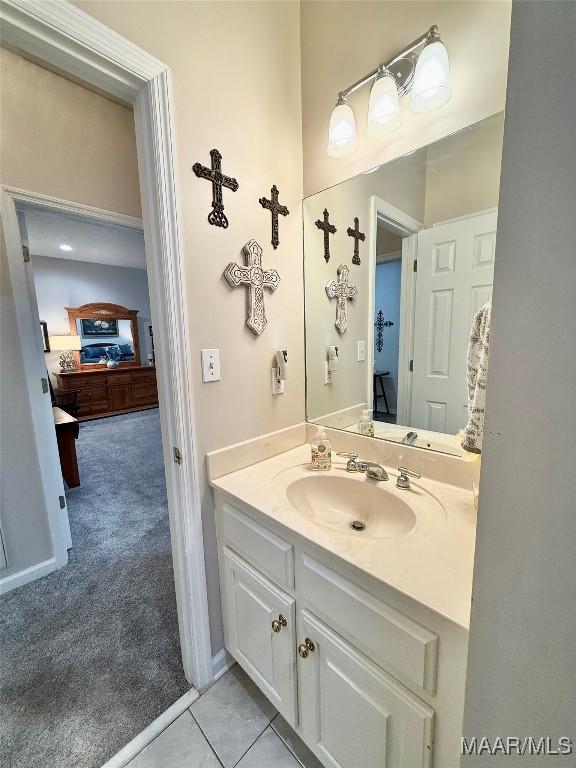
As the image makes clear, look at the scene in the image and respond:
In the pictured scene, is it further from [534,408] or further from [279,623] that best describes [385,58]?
[279,623]

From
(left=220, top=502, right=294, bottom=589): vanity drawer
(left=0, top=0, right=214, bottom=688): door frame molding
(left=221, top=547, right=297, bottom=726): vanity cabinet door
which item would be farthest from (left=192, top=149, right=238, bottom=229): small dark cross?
(left=221, top=547, right=297, bottom=726): vanity cabinet door

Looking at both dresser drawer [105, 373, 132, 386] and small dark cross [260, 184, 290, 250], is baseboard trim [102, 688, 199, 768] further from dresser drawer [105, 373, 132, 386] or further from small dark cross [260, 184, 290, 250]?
dresser drawer [105, 373, 132, 386]

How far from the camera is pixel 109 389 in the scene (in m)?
5.04

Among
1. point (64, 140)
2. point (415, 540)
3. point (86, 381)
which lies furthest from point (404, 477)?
point (86, 381)

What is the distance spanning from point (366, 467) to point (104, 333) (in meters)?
5.63

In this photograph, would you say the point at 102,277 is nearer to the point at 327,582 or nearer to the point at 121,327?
the point at 121,327

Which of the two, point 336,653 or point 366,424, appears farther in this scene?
point 366,424

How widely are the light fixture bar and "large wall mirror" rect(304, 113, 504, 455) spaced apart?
0.92ft

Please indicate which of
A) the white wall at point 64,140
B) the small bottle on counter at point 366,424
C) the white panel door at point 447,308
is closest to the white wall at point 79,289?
the white wall at point 64,140

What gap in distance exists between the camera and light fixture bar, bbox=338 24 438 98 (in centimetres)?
90

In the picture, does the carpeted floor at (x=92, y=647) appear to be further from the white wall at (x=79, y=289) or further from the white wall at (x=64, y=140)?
the white wall at (x=79, y=289)

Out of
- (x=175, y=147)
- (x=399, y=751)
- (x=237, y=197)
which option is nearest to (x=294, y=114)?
(x=237, y=197)
